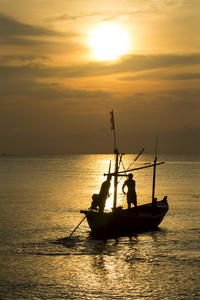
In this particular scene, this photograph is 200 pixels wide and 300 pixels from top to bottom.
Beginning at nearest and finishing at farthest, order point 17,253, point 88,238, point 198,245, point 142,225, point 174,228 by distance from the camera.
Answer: point 17,253 → point 198,245 → point 88,238 → point 142,225 → point 174,228

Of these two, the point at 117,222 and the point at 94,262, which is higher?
the point at 117,222

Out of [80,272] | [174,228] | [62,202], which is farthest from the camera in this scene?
[62,202]

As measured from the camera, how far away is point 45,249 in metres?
22.4

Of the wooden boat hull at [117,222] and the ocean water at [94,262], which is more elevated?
the wooden boat hull at [117,222]

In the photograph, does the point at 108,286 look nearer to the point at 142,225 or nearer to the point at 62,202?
the point at 142,225

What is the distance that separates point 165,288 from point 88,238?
31.3 feet

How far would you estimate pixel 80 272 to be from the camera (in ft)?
59.5

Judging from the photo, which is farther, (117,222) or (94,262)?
(117,222)

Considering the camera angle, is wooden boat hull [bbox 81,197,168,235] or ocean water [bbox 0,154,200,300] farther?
wooden boat hull [bbox 81,197,168,235]

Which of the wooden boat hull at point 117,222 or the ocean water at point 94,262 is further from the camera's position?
the wooden boat hull at point 117,222

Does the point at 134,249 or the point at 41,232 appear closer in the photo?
the point at 134,249

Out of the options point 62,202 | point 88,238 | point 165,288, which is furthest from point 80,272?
point 62,202

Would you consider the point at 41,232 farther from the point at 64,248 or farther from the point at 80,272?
the point at 80,272

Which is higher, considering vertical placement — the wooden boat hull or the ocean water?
the wooden boat hull
